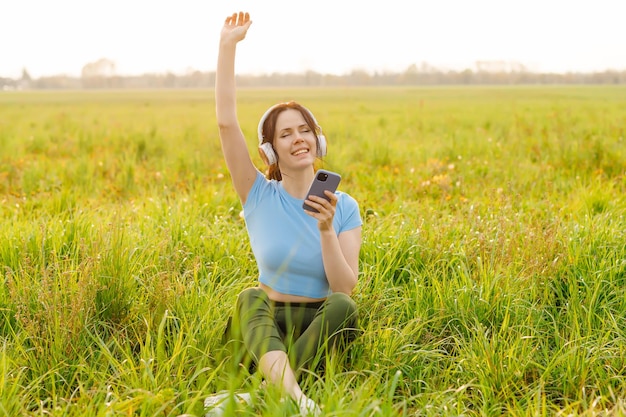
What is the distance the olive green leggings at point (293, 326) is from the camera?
108 inches

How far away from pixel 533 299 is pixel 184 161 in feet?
17.8

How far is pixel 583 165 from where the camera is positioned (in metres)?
7.48

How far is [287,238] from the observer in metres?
3.01

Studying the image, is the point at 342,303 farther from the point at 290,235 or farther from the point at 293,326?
the point at 290,235

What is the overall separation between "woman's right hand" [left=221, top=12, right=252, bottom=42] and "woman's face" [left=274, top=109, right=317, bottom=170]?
1.22 ft

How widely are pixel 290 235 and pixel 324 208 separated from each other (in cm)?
30

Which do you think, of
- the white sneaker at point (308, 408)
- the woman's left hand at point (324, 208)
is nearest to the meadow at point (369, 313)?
the white sneaker at point (308, 408)

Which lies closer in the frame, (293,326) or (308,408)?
(308,408)

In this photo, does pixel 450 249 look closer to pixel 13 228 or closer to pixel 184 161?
pixel 13 228

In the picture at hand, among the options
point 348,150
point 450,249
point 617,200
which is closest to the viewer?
point 450,249

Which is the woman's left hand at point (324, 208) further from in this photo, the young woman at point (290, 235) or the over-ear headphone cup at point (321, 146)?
the over-ear headphone cup at point (321, 146)

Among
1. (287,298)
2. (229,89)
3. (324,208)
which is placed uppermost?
(229,89)

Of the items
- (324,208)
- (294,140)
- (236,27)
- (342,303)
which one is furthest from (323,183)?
(236,27)

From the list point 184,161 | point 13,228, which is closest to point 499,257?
point 13,228
